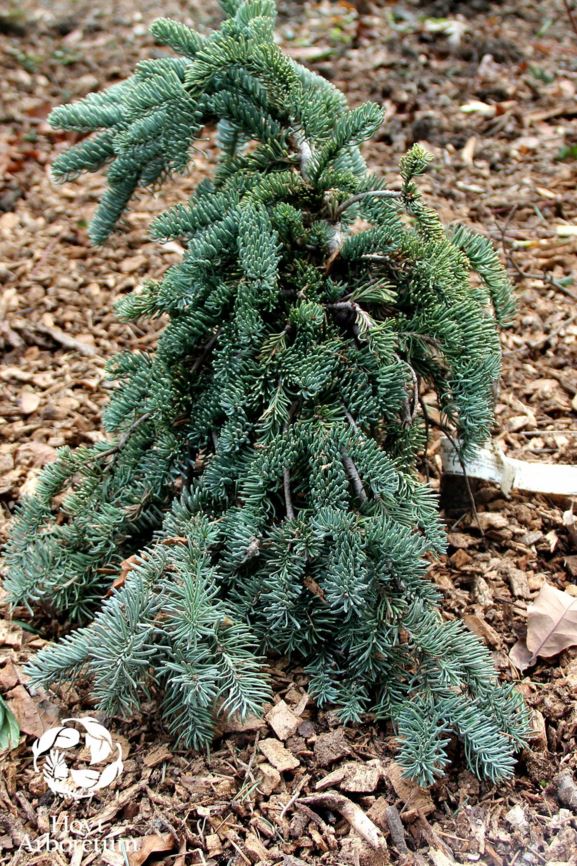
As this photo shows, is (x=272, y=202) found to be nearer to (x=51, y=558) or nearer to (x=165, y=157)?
(x=165, y=157)

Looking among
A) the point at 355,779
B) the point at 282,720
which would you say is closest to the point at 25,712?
the point at 282,720

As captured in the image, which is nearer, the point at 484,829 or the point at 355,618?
the point at 484,829

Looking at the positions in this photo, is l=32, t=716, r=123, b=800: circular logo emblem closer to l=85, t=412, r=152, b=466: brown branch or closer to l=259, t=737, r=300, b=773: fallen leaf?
l=259, t=737, r=300, b=773: fallen leaf

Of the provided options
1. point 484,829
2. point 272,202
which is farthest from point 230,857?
point 272,202

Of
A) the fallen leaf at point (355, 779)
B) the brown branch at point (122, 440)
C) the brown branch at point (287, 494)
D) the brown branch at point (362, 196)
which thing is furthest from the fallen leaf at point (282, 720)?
the brown branch at point (362, 196)

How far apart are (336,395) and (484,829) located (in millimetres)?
951

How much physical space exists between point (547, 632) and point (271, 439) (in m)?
0.83

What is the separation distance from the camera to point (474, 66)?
469 cm

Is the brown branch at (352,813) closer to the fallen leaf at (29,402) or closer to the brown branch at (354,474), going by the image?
the brown branch at (354,474)

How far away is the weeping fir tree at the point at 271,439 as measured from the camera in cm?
185

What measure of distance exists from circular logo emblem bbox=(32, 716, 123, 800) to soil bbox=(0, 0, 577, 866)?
3 centimetres

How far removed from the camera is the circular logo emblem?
1.91 metres

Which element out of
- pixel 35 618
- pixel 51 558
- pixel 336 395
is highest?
pixel 336 395

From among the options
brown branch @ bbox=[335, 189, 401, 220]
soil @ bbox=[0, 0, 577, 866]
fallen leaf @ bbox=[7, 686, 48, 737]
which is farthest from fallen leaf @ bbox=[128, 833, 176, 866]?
brown branch @ bbox=[335, 189, 401, 220]
